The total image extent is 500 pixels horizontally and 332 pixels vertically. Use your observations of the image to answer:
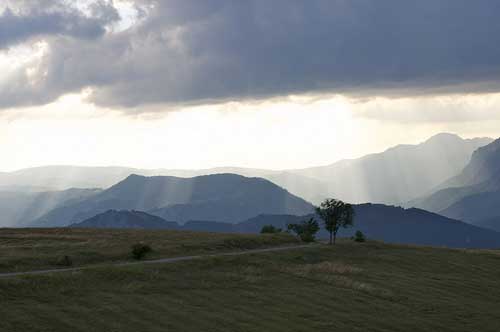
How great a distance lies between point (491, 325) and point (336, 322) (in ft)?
54.1

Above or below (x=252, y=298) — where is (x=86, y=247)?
above

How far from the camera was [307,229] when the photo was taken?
134 meters

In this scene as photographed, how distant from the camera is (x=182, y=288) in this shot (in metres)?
58.5

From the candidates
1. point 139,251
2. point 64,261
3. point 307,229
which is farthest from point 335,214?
point 64,261

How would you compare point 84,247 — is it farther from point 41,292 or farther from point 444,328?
point 444,328

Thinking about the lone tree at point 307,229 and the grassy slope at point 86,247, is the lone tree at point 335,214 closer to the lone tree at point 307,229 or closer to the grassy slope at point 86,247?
the lone tree at point 307,229

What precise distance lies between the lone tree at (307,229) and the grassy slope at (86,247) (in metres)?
3.95

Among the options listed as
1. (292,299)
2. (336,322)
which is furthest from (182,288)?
(336,322)

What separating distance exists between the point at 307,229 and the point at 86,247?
203 feet

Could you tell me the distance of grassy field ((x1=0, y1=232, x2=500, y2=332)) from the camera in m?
46.4

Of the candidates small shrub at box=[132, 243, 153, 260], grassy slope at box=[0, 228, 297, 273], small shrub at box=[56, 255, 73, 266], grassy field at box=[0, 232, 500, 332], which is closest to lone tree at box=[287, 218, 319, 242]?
grassy slope at box=[0, 228, 297, 273]

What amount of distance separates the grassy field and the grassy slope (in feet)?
29.8

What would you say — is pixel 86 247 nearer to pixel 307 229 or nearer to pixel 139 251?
pixel 139 251

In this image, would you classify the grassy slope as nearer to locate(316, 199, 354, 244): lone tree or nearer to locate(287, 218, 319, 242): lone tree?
locate(287, 218, 319, 242): lone tree
